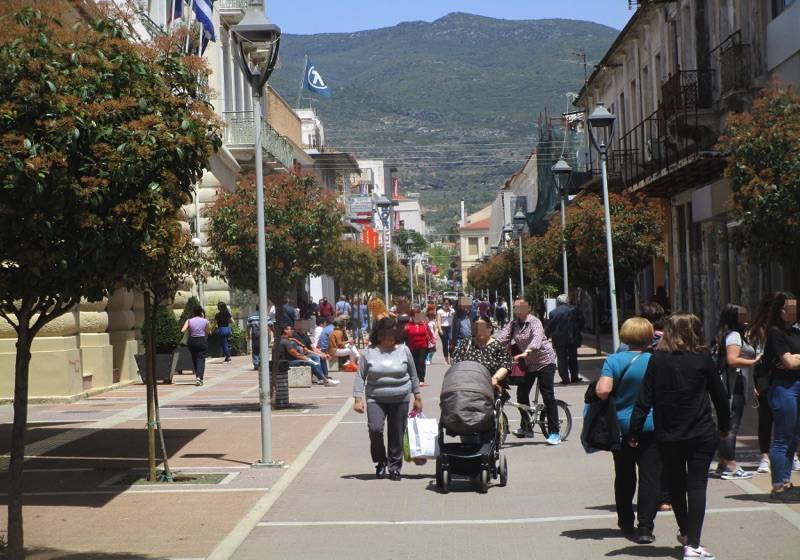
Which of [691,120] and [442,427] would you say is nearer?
[442,427]

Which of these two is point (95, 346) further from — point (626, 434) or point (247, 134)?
point (247, 134)

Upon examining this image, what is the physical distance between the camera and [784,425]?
10266 mm

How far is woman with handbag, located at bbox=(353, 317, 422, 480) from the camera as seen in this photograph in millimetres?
12695

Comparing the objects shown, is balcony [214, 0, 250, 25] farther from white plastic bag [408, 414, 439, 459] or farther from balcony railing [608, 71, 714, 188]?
white plastic bag [408, 414, 439, 459]

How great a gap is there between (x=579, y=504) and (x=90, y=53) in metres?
5.34

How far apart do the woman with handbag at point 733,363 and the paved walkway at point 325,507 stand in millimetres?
265

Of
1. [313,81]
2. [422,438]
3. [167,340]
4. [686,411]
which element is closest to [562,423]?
[422,438]

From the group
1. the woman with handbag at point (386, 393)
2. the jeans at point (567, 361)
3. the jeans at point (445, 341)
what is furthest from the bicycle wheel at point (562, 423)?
the jeans at point (445, 341)

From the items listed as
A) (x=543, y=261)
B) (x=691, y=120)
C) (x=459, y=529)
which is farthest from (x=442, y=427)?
(x=543, y=261)

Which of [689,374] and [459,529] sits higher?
[689,374]

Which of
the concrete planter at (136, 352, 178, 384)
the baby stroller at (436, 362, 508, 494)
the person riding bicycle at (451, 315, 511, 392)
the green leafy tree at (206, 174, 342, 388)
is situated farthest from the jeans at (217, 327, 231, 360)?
the baby stroller at (436, 362, 508, 494)

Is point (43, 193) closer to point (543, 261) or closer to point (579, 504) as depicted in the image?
point (579, 504)

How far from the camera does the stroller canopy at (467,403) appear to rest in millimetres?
11609

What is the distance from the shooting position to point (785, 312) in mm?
10258
